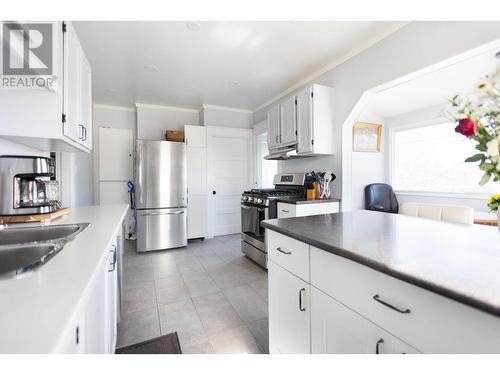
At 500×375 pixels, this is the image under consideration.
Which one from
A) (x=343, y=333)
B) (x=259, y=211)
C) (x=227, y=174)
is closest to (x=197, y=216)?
(x=227, y=174)

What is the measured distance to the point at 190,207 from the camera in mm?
4258

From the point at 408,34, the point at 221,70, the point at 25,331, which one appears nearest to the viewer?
the point at 25,331

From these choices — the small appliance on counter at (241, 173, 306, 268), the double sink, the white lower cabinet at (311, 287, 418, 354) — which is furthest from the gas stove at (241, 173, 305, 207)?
the double sink

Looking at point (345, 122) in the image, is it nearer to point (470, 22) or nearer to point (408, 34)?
point (408, 34)

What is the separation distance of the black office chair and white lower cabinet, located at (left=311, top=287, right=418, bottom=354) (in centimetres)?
245

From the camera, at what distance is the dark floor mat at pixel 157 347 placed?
150 cm

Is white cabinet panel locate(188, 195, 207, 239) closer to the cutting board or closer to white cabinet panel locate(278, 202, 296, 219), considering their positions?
white cabinet panel locate(278, 202, 296, 219)

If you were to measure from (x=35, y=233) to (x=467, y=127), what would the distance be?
205 centimetres

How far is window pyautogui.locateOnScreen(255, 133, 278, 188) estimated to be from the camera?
4836 millimetres

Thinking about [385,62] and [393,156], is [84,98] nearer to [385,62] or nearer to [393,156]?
[385,62]

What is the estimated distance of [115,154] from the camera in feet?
14.6
